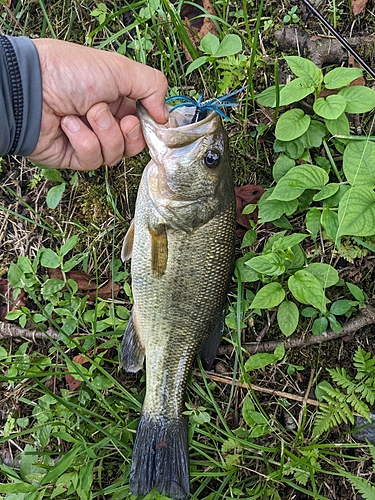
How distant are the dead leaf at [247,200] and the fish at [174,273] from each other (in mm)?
355

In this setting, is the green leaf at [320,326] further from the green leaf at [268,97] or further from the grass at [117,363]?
the green leaf at [268,97]

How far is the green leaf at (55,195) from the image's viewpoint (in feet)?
11.5

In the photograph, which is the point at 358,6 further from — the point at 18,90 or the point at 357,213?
the point at 18,90

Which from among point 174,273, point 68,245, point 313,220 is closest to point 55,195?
point 68,245

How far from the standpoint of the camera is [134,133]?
2.80 m

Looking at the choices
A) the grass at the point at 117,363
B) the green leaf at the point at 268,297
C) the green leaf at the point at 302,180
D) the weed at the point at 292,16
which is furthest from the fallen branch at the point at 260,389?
the weed at the point at 292,16

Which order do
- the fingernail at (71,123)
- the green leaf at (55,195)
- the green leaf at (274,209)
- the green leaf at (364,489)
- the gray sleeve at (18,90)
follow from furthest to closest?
the green leaf at (55,195)
the green leaf at (274,209)
the green leaf at (364,489)
the fingernail at (71,123)
the gray sleeve at (18,90)

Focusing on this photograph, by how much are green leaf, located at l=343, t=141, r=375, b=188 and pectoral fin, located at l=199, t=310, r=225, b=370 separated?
4.34 ft

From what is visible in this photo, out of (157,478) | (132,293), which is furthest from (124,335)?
(157,478)

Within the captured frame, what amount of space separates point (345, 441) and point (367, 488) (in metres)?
0.46

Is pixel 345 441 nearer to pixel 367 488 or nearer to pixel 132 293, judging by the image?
pixel 367 488

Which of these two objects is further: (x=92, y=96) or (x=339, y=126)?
(x=339, y=126)

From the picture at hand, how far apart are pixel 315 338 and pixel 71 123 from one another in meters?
2.26

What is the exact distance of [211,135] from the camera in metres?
2.72
